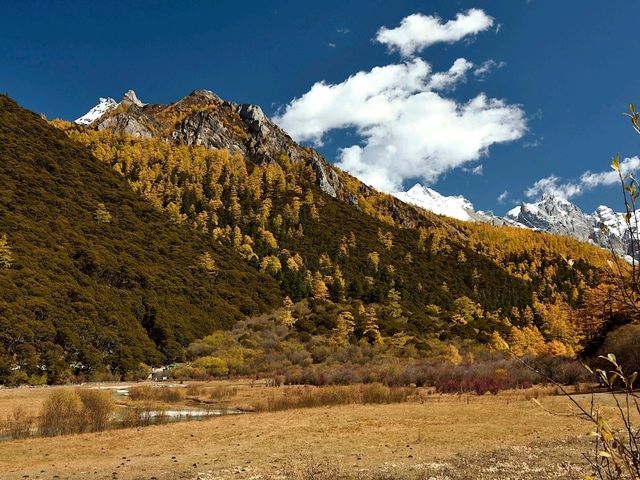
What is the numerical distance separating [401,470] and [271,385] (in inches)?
1277

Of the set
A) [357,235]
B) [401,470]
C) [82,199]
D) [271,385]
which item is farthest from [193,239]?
[401,470]

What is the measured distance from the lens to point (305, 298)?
320 feet

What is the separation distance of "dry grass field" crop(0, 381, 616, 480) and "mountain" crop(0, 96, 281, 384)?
30.5m

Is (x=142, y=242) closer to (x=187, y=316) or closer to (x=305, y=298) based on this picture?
(x=187, y=316)

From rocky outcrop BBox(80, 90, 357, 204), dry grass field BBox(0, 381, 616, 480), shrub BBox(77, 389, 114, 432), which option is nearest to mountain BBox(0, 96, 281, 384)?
shrub BBox(77, 389, 114, 432)

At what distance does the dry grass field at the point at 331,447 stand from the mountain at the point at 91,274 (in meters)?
30.5

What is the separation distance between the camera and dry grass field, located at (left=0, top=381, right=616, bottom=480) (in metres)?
12.7

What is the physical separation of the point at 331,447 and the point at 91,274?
6161 cm

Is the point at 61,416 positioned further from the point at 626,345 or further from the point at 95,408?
the point at 626,345

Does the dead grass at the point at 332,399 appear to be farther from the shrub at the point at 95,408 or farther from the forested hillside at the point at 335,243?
the forested hillside at the point at 335,243

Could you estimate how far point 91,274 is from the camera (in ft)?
228

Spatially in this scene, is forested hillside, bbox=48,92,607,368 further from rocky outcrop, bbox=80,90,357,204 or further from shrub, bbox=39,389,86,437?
shrub, bbox=39,389,86,437

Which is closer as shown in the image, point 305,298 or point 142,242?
point 142,242

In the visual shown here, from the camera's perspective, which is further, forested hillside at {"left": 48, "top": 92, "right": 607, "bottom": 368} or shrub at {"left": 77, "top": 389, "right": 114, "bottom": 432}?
forested hillside at {"left": 48, "top": 92, "right": 607, "bottom": 368}
